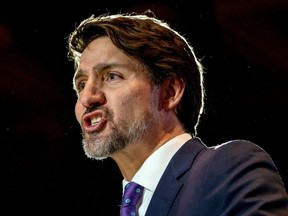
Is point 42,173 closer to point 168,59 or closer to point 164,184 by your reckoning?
point 168,59

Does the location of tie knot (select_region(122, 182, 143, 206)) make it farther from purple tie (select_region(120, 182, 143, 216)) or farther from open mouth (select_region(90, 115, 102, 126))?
open mouth (select_region(90, 115, 102, 126))

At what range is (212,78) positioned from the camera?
2379 mm

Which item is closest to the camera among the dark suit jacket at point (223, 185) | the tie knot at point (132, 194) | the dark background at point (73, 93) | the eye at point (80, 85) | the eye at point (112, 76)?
the dark suit jacket at point (223, 185)

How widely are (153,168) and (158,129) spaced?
144 millimetres

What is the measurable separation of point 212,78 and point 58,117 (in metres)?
0.74

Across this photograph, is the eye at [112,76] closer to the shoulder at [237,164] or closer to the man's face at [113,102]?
the man's face at [113,102]

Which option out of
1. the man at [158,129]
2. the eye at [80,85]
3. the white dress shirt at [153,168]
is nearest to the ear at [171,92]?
the man at [158,129]

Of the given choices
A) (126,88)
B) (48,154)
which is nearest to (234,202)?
(126,88)

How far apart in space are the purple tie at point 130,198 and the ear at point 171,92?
273mm

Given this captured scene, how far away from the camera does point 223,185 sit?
117cm

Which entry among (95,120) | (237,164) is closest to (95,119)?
(95,120)

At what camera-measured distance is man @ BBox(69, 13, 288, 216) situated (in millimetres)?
1165

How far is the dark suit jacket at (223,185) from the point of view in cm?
111

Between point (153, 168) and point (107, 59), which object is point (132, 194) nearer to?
point (153, 168)
